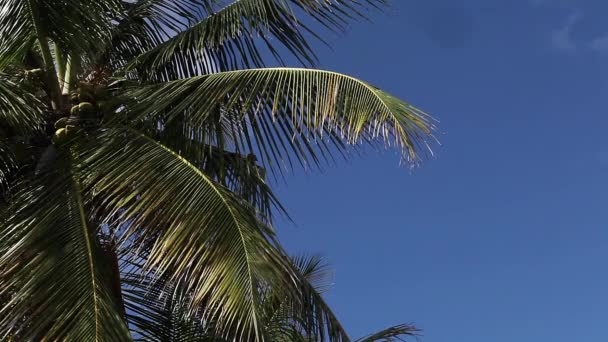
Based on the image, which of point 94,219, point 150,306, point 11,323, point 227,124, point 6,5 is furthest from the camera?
point 150,306

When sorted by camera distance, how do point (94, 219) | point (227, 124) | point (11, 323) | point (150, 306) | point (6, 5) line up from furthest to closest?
point (150, 306)
point (227, 124)
point (6, 5)
point (94, 219)
point (11, 323)

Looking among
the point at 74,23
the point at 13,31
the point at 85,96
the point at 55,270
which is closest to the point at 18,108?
the point at 85,96

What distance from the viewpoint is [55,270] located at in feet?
21.6

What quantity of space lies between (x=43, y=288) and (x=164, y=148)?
1470 millimetres

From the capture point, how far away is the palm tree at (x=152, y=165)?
656cm

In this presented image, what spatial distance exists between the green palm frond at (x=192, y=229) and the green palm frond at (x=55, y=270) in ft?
0.88

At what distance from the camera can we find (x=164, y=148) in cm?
738

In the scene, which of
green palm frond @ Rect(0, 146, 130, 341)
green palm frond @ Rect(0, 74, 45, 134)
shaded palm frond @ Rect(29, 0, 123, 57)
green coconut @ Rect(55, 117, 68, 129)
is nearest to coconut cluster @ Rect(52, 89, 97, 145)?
green coconut @ Rect(55, 117, 68, 129)

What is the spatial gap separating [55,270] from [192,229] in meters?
0.96

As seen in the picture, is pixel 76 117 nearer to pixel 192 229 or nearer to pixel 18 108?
pixel 18 108

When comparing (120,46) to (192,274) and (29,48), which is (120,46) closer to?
(29,48)

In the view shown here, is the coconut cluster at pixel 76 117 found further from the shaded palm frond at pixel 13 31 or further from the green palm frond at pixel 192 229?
the shaded palm frond at pixel 13 31

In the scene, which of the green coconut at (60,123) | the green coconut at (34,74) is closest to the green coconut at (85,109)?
the green coconut at (60,123)

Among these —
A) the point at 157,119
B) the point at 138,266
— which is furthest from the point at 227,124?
the point at 138,266
